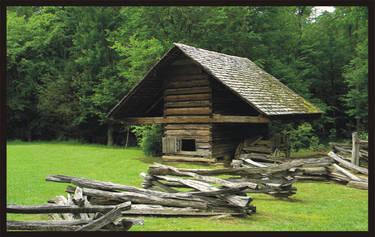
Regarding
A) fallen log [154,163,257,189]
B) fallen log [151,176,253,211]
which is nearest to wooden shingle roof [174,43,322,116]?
fallen log [154,163,257,189]

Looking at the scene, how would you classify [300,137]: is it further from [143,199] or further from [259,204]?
[143,199]

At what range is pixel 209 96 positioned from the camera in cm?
1720

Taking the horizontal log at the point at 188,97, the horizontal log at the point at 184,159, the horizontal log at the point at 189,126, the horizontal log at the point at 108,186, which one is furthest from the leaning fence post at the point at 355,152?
the horizontal log at the point at 108,186

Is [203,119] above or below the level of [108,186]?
above

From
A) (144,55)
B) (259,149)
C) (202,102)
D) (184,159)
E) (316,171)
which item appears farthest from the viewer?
(144,55)

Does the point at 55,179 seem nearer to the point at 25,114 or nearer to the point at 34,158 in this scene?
the point at 34,158

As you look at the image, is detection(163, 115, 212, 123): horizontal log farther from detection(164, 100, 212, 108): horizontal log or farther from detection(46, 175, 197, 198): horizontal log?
detection(46, 175, 197, 198): horizontal log

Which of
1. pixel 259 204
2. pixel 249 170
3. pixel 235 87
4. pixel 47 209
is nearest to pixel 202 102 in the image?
pixel 235 87

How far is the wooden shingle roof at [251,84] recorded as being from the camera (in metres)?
15.2

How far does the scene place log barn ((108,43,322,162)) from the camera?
54.8ft

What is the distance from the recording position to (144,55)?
24609 mm

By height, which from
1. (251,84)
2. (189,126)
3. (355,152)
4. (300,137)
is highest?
(251,84)

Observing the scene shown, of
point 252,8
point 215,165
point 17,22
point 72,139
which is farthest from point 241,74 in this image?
point 17,22

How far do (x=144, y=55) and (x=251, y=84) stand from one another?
997cm
